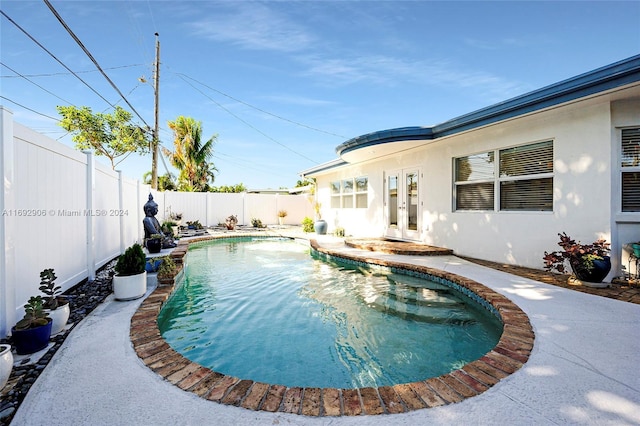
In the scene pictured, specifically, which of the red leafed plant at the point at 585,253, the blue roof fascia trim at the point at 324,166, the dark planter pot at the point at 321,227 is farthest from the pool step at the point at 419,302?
the dark planter pot at the point at 321,227

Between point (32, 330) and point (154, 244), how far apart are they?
4.83 m

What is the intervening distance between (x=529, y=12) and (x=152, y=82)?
15.8m

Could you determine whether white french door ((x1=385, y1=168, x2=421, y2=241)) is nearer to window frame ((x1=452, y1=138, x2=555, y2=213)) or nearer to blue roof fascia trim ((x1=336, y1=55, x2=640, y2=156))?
window frame ((x1=452, y1=138, x2=555, y2=213))

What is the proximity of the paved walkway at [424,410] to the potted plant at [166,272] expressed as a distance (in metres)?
1.55

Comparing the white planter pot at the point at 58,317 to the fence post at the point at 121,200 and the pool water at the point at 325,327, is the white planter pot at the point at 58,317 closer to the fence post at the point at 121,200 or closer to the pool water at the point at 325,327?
the pool water at the point at 325,327

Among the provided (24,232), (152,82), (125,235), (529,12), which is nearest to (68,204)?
(24,232)

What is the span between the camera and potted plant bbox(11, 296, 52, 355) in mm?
2398

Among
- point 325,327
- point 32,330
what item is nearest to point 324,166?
point 325,327

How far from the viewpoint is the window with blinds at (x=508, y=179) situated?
18.6ft

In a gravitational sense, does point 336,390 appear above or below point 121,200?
below

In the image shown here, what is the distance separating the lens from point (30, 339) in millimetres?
2430

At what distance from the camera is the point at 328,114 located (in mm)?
18359

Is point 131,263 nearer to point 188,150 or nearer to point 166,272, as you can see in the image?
point 166,272

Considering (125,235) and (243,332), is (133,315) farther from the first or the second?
(125,235)
